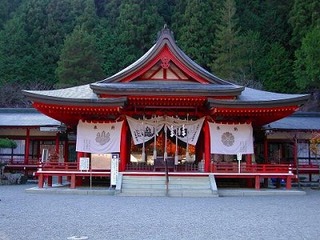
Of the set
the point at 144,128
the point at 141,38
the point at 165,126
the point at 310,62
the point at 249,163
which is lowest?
the point at 249,163

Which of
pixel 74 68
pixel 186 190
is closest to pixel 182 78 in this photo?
pixel 186 190

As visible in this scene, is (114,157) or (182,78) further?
(182,78)

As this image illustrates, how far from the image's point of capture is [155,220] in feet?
30.9

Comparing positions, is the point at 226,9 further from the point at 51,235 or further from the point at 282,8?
the point at 51,235

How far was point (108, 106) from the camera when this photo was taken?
17.2 m

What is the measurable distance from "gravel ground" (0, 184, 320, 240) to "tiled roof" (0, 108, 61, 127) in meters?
11.7

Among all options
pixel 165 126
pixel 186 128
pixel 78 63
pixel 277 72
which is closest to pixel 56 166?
pixel 165 126

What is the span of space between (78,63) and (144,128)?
2434 cm

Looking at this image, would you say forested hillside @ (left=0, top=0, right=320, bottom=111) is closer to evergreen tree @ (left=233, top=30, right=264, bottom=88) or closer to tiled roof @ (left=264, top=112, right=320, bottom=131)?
evergreen tree @ (left=233, top=30, right=264, bottom=88)

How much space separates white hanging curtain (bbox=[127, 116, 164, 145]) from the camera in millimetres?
18812

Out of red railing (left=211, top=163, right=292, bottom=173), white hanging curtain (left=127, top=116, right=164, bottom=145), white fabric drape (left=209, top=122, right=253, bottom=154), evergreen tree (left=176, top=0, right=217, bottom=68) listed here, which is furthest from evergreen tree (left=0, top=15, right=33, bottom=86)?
red railing (left=211, top=163, right=292, bottom=173)

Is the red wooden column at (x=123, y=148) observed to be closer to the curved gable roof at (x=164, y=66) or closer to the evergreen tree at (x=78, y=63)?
the curved gable roof at (x=164, y=66)

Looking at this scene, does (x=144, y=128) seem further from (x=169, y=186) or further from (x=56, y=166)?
(x=56, y=166)

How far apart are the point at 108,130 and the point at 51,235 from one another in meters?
11.2
